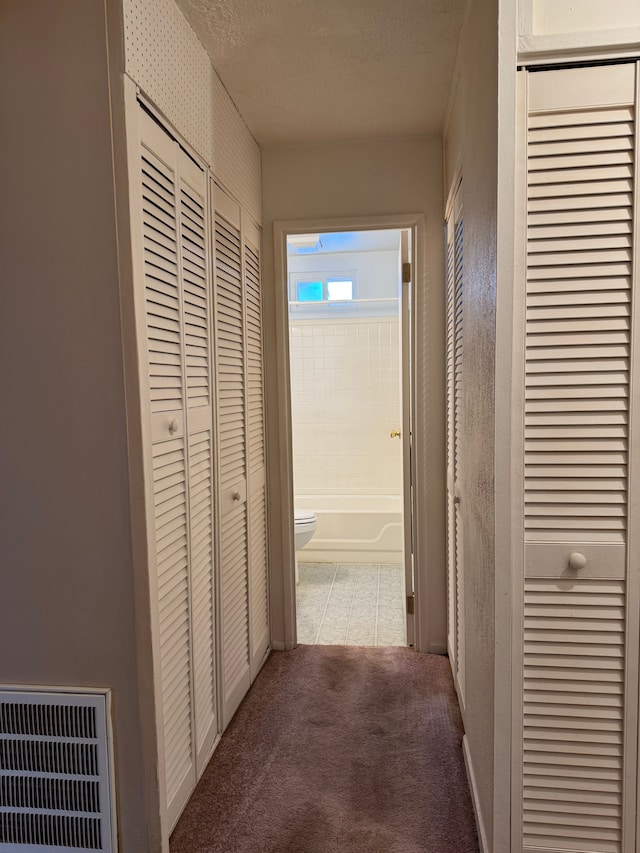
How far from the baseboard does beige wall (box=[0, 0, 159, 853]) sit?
0.84 m

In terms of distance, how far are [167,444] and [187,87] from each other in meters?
1.06

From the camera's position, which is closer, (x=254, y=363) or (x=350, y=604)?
(x=254, y=363)

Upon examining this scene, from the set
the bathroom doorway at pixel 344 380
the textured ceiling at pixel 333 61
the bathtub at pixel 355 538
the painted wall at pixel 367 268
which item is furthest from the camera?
the painted wall at pixel 367 268

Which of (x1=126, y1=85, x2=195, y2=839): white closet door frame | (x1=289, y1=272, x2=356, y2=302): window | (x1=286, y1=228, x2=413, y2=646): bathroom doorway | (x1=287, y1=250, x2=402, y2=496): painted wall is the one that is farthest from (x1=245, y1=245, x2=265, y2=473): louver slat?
(x1=289, y1=272, x2=356, y2=302): window

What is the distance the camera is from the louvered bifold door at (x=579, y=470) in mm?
1240

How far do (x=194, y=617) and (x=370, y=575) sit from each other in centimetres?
231

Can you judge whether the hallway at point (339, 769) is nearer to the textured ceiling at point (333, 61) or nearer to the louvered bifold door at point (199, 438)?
the louvered bifold door at point (199, 438)

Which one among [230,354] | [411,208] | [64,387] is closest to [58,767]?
[64,387]

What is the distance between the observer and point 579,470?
1284mm

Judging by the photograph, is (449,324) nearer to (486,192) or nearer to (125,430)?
(486,192)

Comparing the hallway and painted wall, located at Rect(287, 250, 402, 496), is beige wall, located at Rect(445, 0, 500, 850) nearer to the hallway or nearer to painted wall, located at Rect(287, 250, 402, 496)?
the hallway

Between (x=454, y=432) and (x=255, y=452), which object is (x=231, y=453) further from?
(x=454, y=432)

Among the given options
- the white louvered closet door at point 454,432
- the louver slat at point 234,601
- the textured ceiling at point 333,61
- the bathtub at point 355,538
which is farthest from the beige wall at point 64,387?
the bathtub at point 355,538

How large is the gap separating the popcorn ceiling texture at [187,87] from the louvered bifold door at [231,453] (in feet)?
0.50
